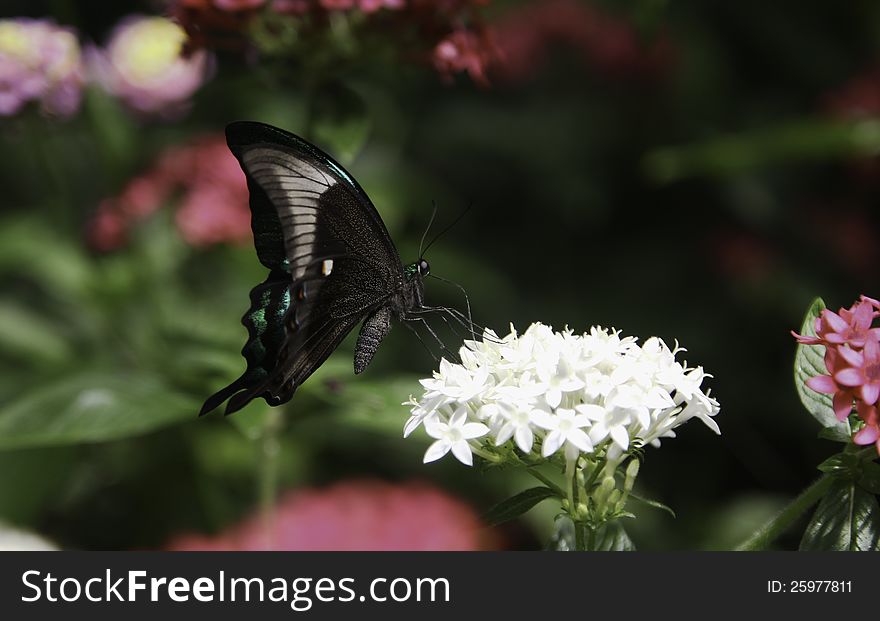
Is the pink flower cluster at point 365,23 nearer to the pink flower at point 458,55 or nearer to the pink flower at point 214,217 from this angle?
the pink flower at point 458,55

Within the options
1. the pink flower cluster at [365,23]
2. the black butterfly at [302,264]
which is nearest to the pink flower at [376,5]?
the pink flower cluster at [365,23]

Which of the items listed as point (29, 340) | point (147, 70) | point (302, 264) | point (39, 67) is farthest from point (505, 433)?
point (147, 70)

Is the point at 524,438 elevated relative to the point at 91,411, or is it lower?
lower

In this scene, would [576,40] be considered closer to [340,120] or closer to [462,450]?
[340,120]

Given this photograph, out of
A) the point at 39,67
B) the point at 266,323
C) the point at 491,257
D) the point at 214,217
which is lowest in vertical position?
the point at 266,323

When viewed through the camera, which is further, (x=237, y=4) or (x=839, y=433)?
(x=237, y=4)

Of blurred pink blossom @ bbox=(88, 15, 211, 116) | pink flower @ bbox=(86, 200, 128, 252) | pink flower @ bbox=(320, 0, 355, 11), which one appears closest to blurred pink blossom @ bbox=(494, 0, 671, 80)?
blurred pink blossom @ bbox=(88, 15, 211, 116)
